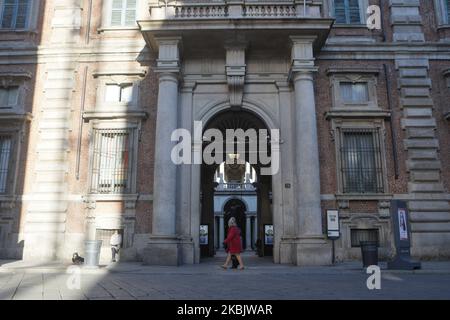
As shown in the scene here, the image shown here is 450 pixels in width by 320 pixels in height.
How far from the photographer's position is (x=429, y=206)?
15656mm

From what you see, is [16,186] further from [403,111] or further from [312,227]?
[403,111]

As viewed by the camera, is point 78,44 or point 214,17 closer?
point 214,17

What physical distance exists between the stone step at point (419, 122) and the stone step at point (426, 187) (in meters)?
2.38

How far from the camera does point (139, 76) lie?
56.4 feet

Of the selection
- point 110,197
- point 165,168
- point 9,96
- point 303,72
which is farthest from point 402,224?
point 9,96

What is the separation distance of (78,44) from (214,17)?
652 cm

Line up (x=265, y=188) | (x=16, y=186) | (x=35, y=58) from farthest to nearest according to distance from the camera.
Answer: (x=265, y=188) → (x=35, y=58) → (x=16, y=186)

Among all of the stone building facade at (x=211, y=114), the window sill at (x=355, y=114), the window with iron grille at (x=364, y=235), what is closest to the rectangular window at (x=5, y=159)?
the stone building facade at (x=211, y=114)

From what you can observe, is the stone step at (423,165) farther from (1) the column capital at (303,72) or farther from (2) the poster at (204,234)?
(2) the poster at (204,234)

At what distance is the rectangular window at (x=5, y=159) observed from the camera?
655 inches

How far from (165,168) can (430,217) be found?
1033 cm

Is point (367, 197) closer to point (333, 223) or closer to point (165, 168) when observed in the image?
point (333, 223)
